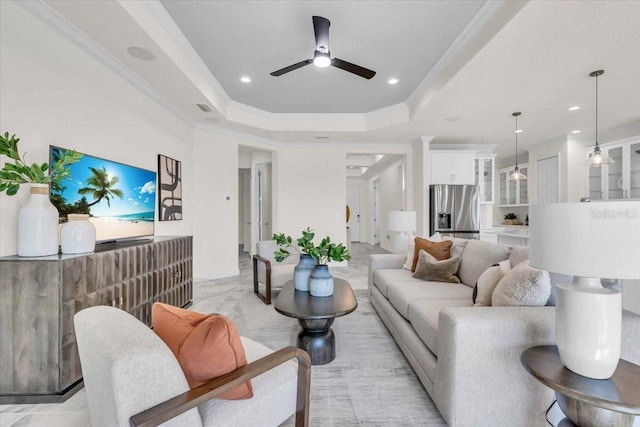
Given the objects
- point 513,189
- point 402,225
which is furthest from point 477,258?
point 513,189

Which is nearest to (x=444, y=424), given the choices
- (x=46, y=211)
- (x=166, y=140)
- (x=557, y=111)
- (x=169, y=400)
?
(x=169, y=400)

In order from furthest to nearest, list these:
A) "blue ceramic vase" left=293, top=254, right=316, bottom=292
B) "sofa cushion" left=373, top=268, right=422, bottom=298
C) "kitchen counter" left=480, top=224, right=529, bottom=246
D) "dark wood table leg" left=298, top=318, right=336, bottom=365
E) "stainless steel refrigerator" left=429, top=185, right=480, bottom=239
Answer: "stainless steel refrigerator" left=429, top=185, right=480, bottom=239, "kitchen counter" left=480, top=224, right=529, bottom=246, "sofa cushion" left=373, top=268, right=422, bottom=298, "blue ceramic vase" left=293, top=254, right=316, bottom=292, "dark wood table leg" left=298, top=318, right=336, bottom=365

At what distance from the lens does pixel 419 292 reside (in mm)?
2451

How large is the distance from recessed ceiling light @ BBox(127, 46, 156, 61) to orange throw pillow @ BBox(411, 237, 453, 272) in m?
3.32

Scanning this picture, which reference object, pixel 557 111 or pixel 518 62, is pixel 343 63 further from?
pixel 557 111

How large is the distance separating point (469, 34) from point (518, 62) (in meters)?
0.57

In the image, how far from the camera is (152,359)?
0.91 meters

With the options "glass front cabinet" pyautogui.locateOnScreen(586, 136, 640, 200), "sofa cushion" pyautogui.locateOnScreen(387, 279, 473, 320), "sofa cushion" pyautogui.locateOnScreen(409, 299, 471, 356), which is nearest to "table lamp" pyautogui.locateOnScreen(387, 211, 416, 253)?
"sofa cushion" pyautogui.locateOnScreen(387, 279, 473, 320)

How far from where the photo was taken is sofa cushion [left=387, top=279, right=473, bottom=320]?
7.61 feet

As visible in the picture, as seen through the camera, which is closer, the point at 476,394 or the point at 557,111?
the point at 476,394

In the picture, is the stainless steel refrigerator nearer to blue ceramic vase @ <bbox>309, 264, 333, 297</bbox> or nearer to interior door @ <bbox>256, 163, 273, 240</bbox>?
interior door @ <bbox>256, 163, 273, 240</bbox>

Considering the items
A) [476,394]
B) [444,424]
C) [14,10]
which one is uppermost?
[14,10]

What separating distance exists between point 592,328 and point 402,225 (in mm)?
2790

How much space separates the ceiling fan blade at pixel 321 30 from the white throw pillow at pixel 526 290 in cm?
231
